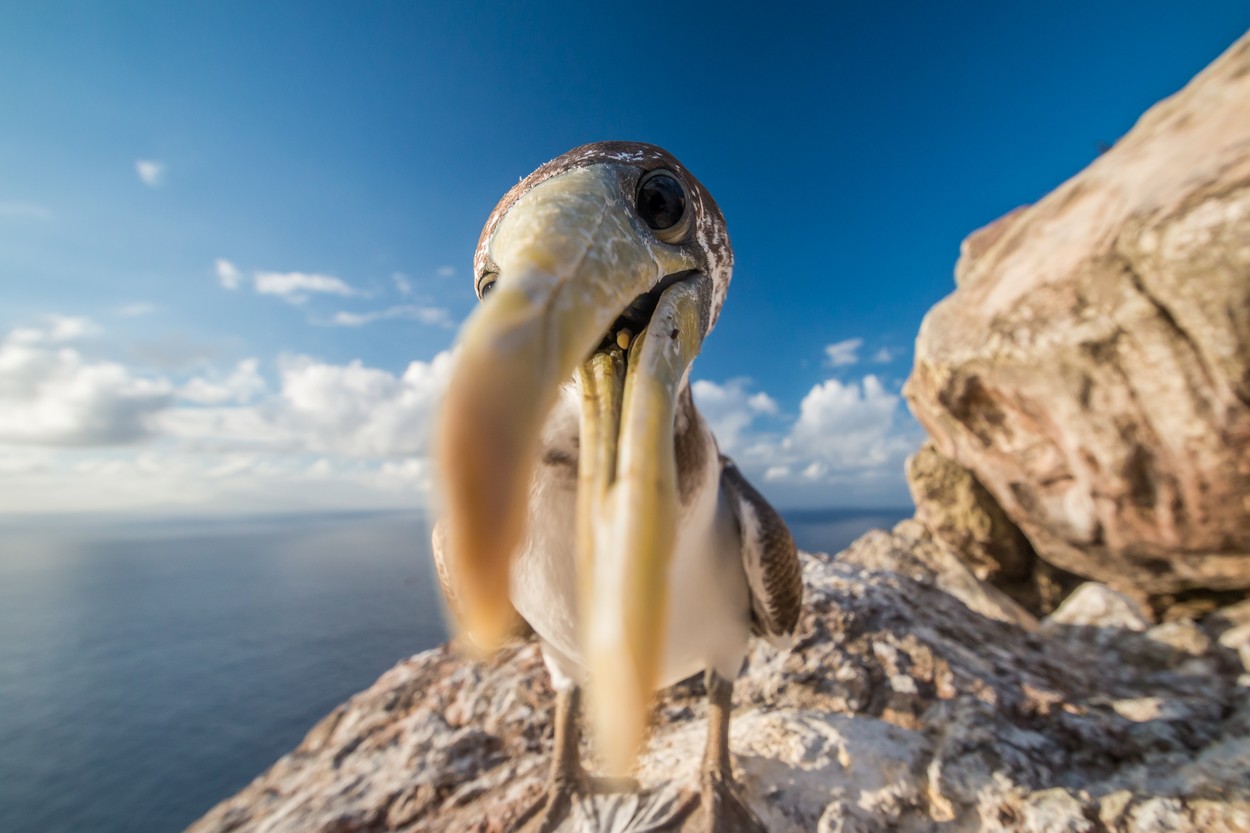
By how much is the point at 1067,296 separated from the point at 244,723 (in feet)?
125

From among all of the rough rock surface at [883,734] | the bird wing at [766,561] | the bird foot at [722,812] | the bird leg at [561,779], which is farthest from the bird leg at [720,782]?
the bird leg at [561,779]

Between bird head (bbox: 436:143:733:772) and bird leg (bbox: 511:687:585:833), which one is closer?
bird head (bbox: 436:143:733:772)

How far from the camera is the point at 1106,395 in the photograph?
5195 mm

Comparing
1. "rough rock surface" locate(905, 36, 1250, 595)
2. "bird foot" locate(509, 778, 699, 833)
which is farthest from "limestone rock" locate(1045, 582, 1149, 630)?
"bird foot" locate(509, 778, 699, 833)

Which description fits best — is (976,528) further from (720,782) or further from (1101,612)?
(720,782)

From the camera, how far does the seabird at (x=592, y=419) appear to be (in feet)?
2.27

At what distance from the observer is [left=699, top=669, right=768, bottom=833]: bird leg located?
2285 mm

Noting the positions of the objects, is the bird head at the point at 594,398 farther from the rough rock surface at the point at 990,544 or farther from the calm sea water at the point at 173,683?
the rough rock surface at the point at 990,544

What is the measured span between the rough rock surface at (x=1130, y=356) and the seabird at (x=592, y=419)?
17.7 feet

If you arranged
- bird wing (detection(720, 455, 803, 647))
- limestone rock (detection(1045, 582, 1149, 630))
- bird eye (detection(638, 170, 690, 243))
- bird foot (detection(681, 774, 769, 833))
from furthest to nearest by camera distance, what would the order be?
limestone rock (detection(1045, 582, 1149, 630))
bird wing (detection(720, 455, 803, 647))
bird foot (detection(681, 774, 769, 833))
bird eye (detection(638, 170, 690, 243))

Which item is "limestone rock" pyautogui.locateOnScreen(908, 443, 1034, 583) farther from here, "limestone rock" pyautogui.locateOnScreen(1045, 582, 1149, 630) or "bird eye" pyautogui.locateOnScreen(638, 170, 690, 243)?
"bird eye" pyautogui.locateOnScreen(638, 170, 690, 243)

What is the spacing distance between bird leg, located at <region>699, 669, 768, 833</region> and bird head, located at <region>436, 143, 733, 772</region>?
75.5 inches

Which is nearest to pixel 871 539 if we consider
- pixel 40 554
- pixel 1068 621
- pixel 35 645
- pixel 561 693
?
pixel 1068 621

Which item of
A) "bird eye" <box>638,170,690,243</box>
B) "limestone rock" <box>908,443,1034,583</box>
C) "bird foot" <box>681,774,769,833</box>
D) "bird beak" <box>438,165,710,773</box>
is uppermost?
"bird eye" <box>638,170,690,243</box>
